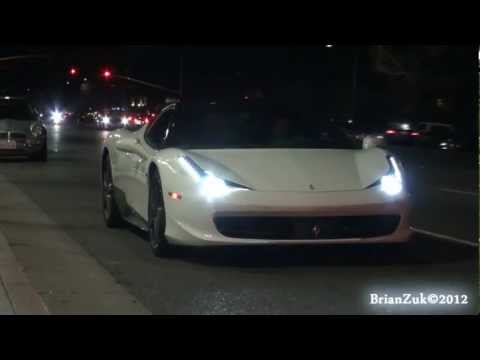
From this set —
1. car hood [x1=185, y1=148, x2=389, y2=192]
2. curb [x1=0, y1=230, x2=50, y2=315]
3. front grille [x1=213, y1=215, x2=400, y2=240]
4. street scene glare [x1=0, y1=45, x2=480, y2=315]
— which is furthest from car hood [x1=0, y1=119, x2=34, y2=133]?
front grille [x1=213, y1=215, x2=400, y2=240]

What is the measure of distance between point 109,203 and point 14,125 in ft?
39.8

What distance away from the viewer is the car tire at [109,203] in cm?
1048

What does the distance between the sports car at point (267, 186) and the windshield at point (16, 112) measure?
14.1m

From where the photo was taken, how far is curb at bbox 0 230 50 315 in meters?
6.50

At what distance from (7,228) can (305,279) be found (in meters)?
3.87

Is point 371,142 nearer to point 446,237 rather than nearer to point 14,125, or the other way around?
point 446,237

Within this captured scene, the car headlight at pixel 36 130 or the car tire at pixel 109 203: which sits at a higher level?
the car headlight at pixel 36 130

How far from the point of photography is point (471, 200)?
50.1 ft

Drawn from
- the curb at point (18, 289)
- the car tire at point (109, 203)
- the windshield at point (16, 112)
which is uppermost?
the windshield at point (16, 112)

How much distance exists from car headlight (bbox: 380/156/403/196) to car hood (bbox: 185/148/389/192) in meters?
0.05

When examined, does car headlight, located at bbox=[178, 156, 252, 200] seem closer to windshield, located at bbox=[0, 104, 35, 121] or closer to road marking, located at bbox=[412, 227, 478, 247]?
road marking, located at bbox=[412, 227, 478, 247]

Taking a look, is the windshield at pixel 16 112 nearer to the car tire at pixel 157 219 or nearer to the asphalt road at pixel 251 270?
the asphalt road at pixel 251 270

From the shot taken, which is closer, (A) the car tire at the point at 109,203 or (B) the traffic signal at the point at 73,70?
(A) the car tire at the point at 109,203
